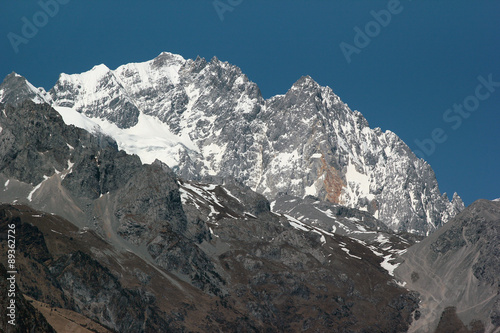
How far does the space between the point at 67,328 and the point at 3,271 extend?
1938 inches

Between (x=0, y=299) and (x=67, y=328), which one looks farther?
(x=67, y=328)

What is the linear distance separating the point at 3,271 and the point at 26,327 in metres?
13.2

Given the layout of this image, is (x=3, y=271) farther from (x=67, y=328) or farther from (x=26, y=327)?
(x=67, y=328)

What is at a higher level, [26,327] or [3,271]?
[3,271]

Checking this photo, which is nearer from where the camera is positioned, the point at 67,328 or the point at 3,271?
the point at 3,271

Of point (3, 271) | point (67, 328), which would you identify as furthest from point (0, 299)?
point (67, 328)

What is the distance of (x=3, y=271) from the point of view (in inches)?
6014

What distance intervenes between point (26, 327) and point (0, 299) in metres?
9.55

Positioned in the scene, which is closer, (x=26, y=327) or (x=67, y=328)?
(x=26, y=327)

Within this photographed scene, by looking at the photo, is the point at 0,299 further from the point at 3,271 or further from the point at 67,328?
the point at 67,328

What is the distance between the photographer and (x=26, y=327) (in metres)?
154

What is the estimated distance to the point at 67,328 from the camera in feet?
645

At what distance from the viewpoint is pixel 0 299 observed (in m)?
149

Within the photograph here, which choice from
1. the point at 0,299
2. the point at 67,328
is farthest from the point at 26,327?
the point at 67,328
